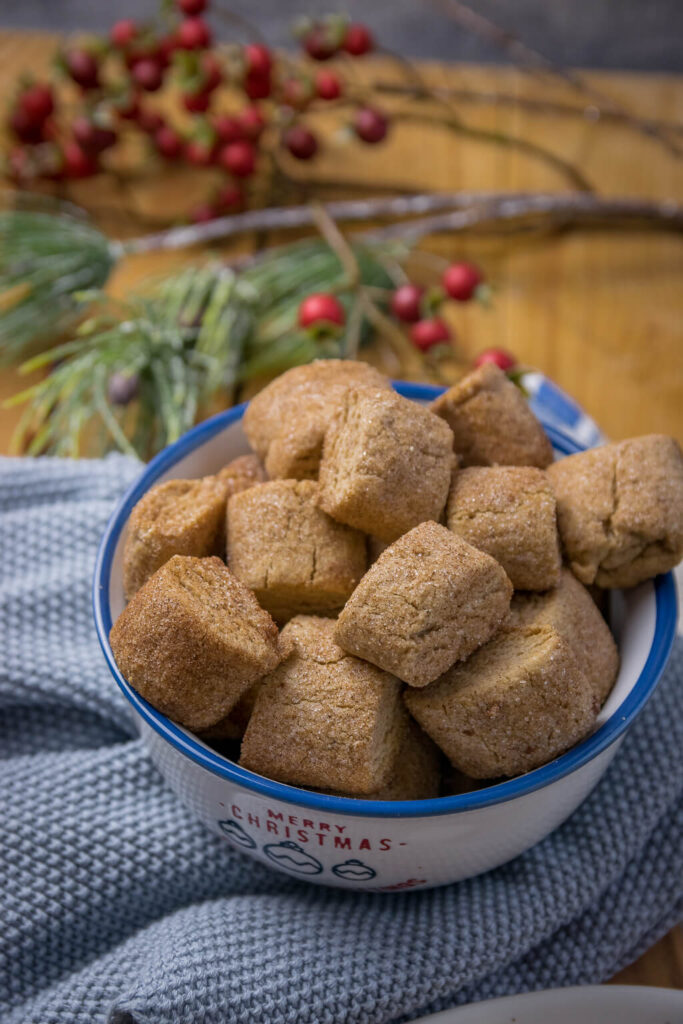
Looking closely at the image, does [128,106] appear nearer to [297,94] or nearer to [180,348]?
[297,94]

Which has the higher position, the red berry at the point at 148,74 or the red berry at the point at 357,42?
the red berry at the point at 357,42

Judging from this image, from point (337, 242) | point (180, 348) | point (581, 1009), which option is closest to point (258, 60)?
point (337, 242)

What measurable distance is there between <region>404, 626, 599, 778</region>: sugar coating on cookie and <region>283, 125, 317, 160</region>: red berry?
1.33m

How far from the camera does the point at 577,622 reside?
3.28 ft

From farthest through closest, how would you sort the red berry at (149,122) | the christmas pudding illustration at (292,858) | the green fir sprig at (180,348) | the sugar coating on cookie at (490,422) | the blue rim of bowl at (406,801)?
the red berry at (149,122) < the green fir sprig at (180,348) < the sugar coating on cookie at (490,422) < the christmas pudding illustration at (292,858) < the blue rim of bowl at (406,801)

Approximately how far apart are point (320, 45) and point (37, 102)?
0.56 meters

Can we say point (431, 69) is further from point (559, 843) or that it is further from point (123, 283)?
point (559, 843)

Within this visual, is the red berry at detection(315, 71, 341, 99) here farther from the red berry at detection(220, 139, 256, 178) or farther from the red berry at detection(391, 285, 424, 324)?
the red berry at detection(391, 285, 424, 324)

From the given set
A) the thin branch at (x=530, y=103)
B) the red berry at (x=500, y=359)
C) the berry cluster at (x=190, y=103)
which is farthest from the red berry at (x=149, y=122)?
the red berry at (x=500, y=359)

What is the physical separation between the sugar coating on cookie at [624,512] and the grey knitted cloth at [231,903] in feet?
0.79

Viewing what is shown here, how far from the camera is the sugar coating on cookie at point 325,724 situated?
0.92 m

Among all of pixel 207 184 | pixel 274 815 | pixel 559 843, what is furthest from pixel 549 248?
pixel 274 815

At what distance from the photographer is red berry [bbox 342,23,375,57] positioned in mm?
1966

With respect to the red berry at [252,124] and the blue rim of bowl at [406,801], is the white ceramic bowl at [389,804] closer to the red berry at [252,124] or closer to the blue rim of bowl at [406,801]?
the blue rim of bowl at [406,801]
